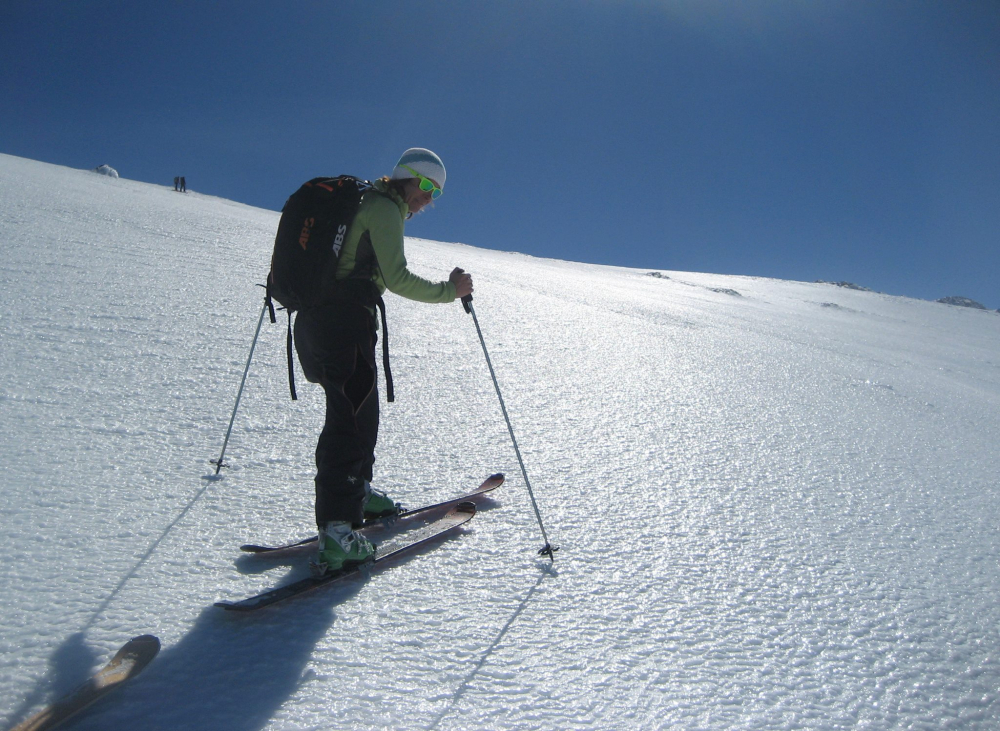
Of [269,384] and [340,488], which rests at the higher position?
[269,384]

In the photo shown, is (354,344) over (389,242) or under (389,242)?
under

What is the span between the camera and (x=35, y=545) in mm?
2045

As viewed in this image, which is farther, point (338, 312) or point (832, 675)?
point (338, 312)

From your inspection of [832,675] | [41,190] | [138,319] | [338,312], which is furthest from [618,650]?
[41,190]

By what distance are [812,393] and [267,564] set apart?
5.15 metres

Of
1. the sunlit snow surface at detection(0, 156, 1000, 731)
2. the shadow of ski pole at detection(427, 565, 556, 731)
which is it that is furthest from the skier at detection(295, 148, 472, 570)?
the shadow of ski pole at detection(427, 565, 556, 731)

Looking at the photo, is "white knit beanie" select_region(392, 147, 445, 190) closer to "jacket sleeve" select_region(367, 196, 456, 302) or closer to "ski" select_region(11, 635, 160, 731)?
"jacket sleeve" select_region(367, 196, 456, 302)

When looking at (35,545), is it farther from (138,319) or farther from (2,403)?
(138,319)

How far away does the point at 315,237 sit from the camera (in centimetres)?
225

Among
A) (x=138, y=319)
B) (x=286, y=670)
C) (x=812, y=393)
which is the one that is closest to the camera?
(x=286, y=670)

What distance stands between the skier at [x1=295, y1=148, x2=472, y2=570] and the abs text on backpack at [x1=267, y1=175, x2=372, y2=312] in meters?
0.05

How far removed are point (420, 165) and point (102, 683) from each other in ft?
6.36

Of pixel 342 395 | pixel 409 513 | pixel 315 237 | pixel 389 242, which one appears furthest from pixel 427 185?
pixel 409 513

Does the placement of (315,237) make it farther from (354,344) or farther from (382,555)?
(382,555)
